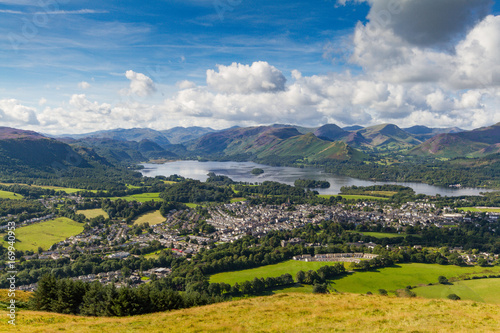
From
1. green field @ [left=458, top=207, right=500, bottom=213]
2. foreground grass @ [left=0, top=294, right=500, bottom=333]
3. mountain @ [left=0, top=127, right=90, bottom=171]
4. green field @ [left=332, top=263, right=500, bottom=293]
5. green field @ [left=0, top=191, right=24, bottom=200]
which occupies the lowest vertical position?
green field @ [left=332, top=263, right=500, bottom=293]

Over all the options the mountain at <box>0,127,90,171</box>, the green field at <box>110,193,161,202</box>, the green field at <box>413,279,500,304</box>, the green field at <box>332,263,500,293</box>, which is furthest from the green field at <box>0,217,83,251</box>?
the mountain at <box>0,127,90,171</box>

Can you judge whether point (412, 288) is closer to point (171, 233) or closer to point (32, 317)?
point (32, 317)

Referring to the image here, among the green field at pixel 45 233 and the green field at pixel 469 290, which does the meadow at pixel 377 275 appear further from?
the green field at pixel 45 233

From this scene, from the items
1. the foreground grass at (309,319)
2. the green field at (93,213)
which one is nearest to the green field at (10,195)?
the green field at (93,213)

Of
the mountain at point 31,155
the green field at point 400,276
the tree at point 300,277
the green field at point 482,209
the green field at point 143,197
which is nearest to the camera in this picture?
the green field at point 400,276

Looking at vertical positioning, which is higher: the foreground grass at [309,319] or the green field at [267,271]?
the foreground grass at [309,319]

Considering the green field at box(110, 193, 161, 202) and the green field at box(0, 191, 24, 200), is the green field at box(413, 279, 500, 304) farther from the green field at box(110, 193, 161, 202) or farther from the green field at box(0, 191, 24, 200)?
the green field at box(0, 191, 24, 200)
